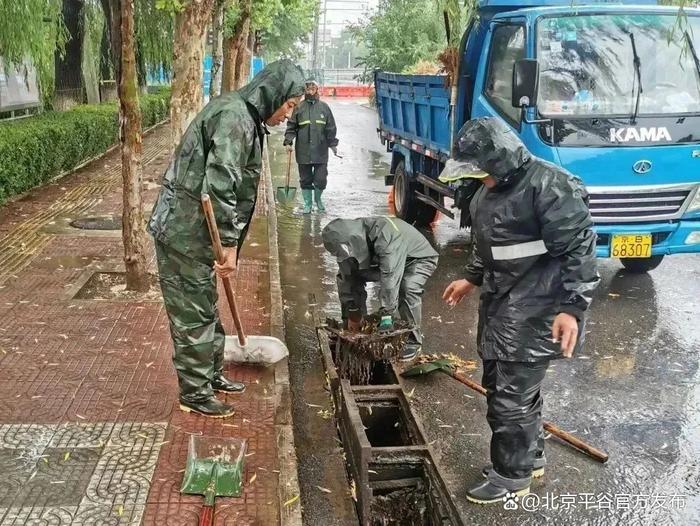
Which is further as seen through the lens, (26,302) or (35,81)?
(35,81)

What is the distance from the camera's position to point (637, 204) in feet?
21.4

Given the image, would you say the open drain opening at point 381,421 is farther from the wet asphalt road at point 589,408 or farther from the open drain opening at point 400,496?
the open drain opening at point 400,496

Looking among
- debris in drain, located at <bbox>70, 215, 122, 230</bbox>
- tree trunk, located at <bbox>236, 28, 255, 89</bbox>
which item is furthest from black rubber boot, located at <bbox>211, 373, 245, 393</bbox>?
tree trunk, located at <bbox>236, 28, 255, 89</bbox>

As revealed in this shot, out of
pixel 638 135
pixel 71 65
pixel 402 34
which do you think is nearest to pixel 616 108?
pixel 638 135

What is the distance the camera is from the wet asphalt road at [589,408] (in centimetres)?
367

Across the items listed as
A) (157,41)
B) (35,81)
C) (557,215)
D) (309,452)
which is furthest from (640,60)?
(35,81)

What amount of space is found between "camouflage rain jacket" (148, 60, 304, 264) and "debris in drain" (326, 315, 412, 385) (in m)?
1.14

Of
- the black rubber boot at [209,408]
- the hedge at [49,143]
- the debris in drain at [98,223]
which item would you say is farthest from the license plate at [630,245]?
the hedge at [49,143]

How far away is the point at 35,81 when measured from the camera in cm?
1377

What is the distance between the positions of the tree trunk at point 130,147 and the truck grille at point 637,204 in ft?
13.1

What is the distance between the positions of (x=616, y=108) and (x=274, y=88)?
157 inches

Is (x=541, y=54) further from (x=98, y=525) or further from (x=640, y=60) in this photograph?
(x=98, y=525)

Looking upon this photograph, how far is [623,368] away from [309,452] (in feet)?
8.61

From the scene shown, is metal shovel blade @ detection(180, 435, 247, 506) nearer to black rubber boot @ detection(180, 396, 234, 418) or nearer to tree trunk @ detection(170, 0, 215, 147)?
black rubber boot @ detection(180, 396, 234, 418)
